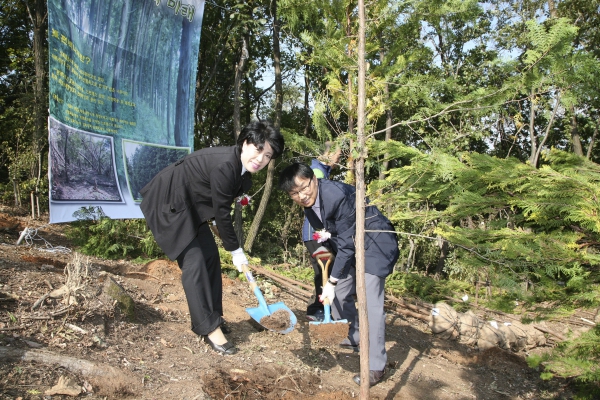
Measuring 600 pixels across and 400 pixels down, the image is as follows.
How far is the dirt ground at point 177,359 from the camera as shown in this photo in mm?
2355

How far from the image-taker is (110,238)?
6805mm

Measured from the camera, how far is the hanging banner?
504 cm

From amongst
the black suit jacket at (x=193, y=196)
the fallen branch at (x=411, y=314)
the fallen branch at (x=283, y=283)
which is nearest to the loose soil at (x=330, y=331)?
A: the black suit jacket at (x=193, y=196)

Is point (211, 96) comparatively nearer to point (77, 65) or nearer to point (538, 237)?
point (77, 65)

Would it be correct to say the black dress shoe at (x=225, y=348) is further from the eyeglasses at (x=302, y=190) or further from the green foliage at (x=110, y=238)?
the green foliage at (x=110, y=238)

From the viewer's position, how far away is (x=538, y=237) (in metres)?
2.33

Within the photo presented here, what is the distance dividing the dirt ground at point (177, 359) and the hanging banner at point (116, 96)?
1187 millimetres

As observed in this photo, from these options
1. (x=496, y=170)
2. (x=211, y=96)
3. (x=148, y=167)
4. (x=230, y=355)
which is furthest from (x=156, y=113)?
(x=211, y=96)

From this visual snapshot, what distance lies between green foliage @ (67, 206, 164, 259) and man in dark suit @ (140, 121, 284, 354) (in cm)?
356

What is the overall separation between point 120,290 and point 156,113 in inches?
144

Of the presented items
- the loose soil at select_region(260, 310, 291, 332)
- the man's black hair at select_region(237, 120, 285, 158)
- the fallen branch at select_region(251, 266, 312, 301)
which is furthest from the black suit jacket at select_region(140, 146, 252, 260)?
the fallen branch at select_region(251, 266, 312, 301)

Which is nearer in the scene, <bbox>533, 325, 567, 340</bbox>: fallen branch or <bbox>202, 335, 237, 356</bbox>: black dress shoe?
<bbox>202, 335, 237, 356</bbox>: black dress shoe

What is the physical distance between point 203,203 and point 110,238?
4259 millimetres

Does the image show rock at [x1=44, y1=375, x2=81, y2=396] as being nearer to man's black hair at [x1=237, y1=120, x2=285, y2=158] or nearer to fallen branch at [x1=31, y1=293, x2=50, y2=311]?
fallen branch at [x1=31, y1=293, x2=50, y2=311]
